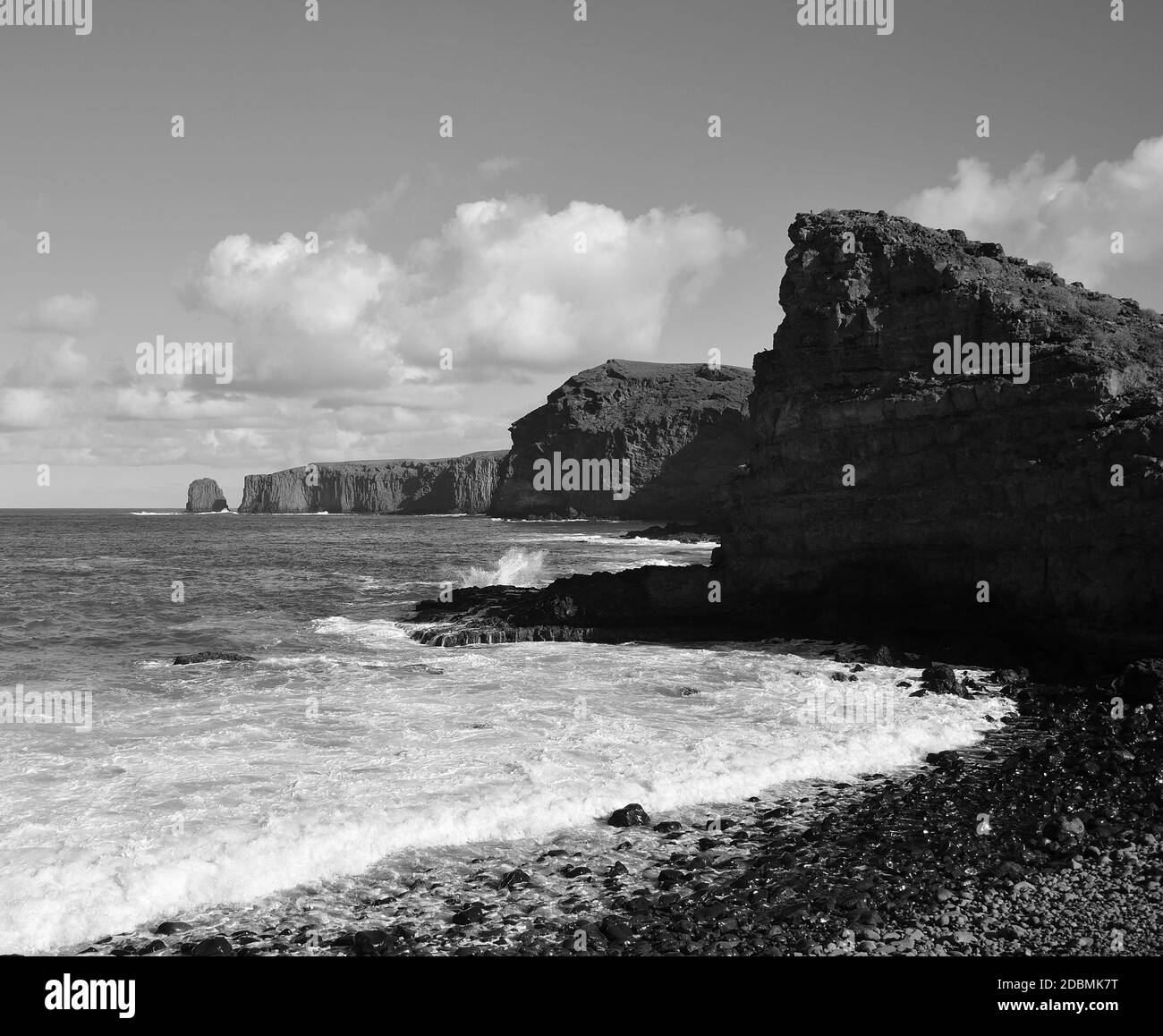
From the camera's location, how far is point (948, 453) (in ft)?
93.1

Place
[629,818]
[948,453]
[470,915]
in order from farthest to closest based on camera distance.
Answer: [948,453] → [629,818] → [470,915]

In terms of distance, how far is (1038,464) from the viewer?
85.1 ft

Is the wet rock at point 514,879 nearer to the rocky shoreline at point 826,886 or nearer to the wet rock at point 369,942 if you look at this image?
the rocky shoreline at point 826,886

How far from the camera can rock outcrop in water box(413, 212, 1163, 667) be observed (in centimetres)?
2472

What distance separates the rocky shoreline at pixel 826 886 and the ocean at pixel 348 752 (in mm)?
590

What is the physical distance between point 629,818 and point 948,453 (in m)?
19.9

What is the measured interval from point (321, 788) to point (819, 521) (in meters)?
21.4

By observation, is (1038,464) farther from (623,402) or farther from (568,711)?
(623,402)

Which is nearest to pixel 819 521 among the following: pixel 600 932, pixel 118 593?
pixel 600 932

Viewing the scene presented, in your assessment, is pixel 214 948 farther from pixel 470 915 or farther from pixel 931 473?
pixel 931 473

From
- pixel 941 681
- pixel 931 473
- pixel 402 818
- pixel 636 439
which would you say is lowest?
pixel 402 818

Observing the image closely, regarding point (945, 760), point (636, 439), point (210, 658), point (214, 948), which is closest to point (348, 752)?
point (214, 948)
